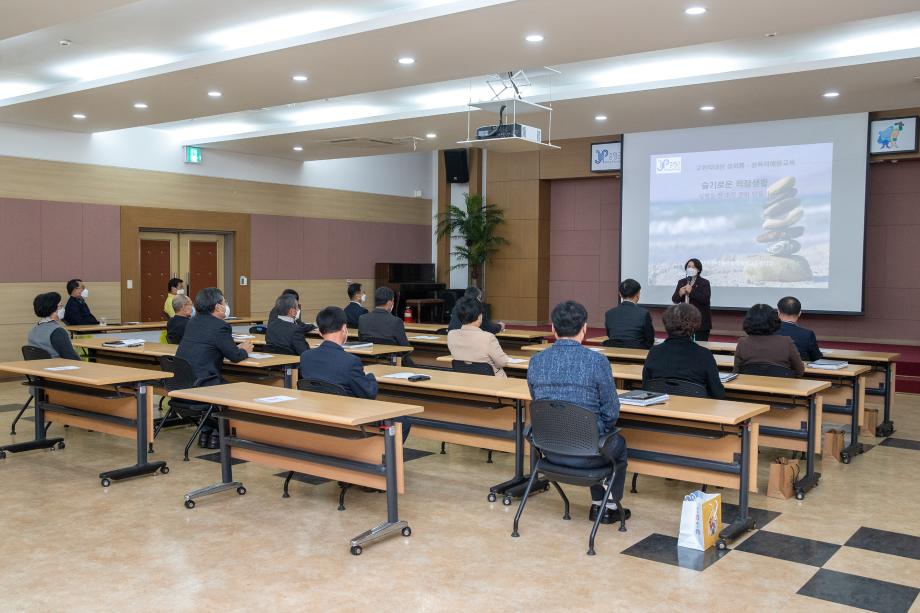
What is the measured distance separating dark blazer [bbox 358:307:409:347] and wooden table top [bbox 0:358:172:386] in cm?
226

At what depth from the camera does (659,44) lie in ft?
21.0

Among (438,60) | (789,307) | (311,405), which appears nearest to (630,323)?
(789,307)

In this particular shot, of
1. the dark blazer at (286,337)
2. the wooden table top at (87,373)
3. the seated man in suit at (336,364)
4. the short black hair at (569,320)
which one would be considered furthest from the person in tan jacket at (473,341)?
the wooden table top at (87,373)

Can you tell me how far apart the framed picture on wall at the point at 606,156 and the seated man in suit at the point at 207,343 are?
27.7ft

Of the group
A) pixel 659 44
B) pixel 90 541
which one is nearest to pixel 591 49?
pixel 659 44

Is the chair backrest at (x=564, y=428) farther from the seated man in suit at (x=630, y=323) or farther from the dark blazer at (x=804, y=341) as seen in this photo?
the seated man in suit at (x=630, y=323)

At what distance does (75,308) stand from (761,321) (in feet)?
26.4

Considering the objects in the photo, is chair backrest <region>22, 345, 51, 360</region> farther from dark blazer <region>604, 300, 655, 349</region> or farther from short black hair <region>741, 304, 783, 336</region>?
short black hair <region>741, 304, 783, 336</region>

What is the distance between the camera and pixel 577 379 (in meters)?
4.04

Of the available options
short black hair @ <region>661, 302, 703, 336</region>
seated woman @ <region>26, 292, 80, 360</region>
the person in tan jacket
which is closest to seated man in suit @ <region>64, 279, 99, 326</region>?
seated woman @ <region>26, 292, 80, 360</region>

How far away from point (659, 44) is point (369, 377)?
3.72m

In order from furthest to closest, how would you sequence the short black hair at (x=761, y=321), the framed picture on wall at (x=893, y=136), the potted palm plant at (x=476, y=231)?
the potted palm plant at (x=476, y=231) → the framed picture on wall at (x=893, y=136) → the short black hair at (x=761, y=321)

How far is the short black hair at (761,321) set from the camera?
563 cm

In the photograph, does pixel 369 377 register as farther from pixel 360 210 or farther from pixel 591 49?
pixel 360 210
